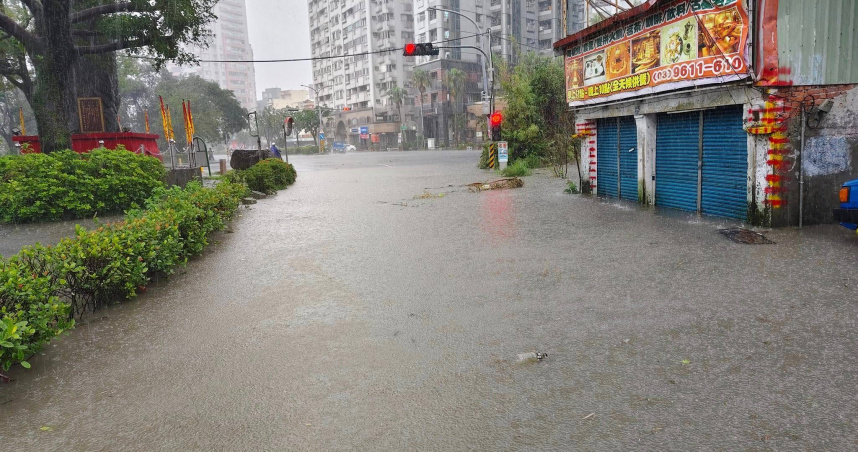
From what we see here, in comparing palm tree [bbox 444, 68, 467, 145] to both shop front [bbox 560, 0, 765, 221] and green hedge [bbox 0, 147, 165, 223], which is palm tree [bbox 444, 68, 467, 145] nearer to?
shop front [bbox 560, 0, 765, 221]

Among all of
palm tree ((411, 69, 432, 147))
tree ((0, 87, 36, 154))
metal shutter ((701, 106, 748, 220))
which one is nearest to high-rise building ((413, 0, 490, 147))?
palm tree ((411, 69, 432, 147))

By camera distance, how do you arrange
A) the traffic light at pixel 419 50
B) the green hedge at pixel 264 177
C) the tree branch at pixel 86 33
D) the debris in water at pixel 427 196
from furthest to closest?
the traffic light at pixel 419 50 → the tree branch at pixel 86 33 → the green hedge at pixel 264 177 → the debris in water at pixel 427 196

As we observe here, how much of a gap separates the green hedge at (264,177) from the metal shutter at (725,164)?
1333cm

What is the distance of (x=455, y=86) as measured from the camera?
79.2 m

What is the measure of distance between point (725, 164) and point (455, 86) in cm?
7105

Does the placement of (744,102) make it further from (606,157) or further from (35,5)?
(35,5)

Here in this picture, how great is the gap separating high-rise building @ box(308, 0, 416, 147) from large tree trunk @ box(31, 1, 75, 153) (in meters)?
69.6

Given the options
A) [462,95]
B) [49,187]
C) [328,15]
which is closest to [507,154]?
[49,187]

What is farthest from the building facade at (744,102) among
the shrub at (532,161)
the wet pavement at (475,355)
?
the shrub at (532,161)

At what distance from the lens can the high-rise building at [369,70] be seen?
9250 cm

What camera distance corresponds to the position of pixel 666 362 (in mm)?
4422

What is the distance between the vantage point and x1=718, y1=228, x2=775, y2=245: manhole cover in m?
8.44

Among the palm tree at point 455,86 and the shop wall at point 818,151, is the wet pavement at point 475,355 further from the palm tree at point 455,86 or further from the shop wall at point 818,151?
the palm tree at point 455,86

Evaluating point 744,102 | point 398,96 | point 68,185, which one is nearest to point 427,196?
point 68,185
